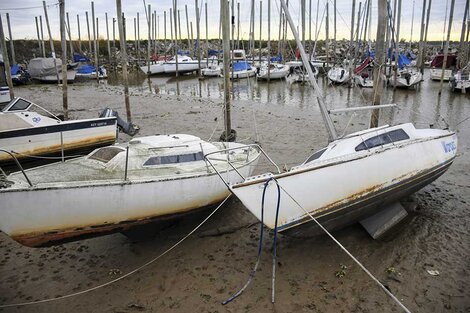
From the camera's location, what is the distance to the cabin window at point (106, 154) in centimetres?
757

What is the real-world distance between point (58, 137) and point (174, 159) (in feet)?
19.5

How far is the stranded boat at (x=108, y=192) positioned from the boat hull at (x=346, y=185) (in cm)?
112

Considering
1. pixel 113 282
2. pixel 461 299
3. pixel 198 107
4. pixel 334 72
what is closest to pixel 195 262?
pixel 113 282

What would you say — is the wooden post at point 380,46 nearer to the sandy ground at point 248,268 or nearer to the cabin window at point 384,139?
the cabin window at point 384,139

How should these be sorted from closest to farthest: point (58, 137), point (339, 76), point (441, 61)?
1. point (58, 137)
2. point (339, 76)
3. point (441, 61)

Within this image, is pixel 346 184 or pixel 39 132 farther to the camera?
pixel 39 132

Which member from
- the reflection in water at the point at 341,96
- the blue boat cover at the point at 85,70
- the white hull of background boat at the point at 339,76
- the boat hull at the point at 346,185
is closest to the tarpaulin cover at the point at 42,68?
the blue boat cover at the point at 85,70

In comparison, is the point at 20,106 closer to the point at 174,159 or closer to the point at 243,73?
the point at 174,159

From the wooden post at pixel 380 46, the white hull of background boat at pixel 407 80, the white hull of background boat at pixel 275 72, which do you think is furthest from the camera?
the white hull of background boat at pixel 275 72

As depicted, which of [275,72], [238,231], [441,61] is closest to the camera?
[238,231]

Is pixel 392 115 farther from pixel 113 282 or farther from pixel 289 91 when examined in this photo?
pixel 113 282

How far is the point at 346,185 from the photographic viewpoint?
264 inches

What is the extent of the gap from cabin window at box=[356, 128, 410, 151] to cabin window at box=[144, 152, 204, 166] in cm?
359

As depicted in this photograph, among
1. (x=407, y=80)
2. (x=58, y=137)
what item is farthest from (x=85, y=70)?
(x=407, y=80)
